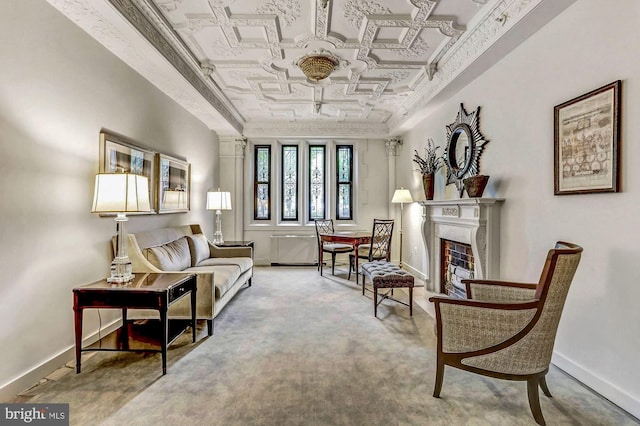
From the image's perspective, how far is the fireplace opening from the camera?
3706 mm

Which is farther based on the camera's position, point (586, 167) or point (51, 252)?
point (51, 252)

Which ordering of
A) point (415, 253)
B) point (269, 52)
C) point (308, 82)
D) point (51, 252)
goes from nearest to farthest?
point (51, 252)
point (269, 52)
point (308, 82)
point (415, 253)

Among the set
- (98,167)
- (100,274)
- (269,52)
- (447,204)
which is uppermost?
(269,52)

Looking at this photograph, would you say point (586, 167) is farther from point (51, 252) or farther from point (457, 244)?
point (51, 252)

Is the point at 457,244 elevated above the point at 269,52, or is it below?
below

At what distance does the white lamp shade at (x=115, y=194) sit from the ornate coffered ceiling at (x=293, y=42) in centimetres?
121

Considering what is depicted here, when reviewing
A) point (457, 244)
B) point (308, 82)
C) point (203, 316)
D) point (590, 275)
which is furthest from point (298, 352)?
point (308, 82)

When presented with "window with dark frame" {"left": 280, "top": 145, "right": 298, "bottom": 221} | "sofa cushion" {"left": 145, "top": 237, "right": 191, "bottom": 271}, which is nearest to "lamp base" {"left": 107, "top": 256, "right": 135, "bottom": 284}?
"sofa cushion" {"left": 145, "top": 237, "right": 191, "bottom": 271}

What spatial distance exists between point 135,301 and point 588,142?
325 cm

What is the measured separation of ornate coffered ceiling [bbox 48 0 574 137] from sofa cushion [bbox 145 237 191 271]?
1839mm

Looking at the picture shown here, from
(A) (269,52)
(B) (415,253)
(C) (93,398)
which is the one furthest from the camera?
(B) (415,253)

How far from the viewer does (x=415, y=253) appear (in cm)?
563

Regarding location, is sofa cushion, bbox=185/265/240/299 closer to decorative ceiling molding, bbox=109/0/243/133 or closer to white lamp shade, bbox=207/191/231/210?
white lamp shade, bbox=207/191/231/210

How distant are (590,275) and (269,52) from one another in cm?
345
